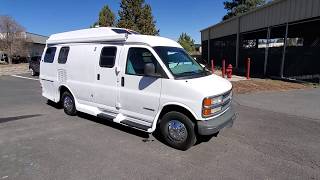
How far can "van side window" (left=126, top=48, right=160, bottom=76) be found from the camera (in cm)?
577

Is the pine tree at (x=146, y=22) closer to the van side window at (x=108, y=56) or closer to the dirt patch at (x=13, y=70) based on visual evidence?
the dirt patch at (x=13, y=70)

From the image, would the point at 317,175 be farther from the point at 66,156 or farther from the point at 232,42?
the point at 232,42

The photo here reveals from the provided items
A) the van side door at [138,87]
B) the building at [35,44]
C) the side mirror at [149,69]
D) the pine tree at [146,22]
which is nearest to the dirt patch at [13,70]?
the pine tree at [146,22]

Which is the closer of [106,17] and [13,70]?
[13,70]

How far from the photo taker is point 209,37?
32344 mm

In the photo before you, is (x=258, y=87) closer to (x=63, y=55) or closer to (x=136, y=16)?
(x=63, y=55)

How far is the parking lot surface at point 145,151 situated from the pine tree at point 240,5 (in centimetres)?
5005

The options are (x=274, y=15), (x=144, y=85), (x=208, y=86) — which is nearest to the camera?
(x=208, y=86)

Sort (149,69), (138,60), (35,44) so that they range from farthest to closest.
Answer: (35,44) < (138,60) < (149,69)

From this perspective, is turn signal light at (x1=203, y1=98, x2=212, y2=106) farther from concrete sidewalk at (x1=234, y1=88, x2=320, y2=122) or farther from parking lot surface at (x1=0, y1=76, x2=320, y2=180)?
concrete sidewalk at (x1=234, y1=88, x2=320, y2=122)

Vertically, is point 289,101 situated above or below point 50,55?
below

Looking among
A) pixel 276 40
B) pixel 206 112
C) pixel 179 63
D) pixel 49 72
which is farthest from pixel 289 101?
pixel 276 40

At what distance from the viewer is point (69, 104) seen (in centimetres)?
795

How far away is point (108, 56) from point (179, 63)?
69.2 inches
